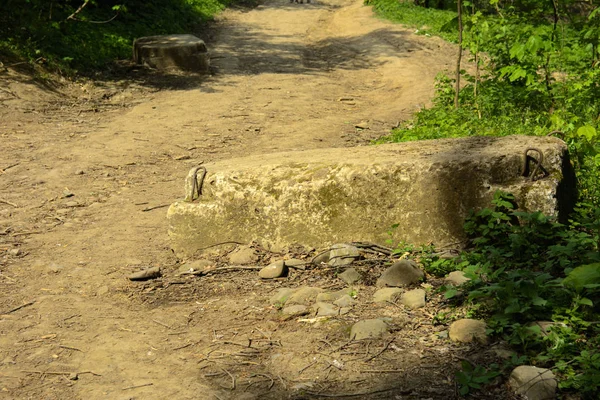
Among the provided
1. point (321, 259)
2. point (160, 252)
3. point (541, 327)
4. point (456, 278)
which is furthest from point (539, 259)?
point (160, 252)

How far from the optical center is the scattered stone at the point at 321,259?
16.4 feet

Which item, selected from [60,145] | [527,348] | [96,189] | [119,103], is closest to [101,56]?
[119,103]

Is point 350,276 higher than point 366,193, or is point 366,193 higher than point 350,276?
point 366,193

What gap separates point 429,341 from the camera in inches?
147

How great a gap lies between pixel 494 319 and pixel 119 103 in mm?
8667

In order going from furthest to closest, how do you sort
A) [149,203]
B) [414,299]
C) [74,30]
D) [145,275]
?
1. [74,30]
2. [149,203]
3. [145,275]
4. [414,299]

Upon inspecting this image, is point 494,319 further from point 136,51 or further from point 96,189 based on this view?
point 136,51

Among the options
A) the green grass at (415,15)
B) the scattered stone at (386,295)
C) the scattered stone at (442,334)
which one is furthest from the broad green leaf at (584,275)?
the green grass at (415,15)

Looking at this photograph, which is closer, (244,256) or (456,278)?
(456,278)

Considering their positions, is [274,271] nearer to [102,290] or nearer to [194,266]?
[194,266]

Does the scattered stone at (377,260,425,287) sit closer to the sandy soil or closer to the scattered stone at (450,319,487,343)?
the sandy soil

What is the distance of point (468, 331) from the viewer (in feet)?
12.0

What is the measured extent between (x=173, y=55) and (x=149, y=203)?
693 cm

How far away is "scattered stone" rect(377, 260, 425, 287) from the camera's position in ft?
14.6
